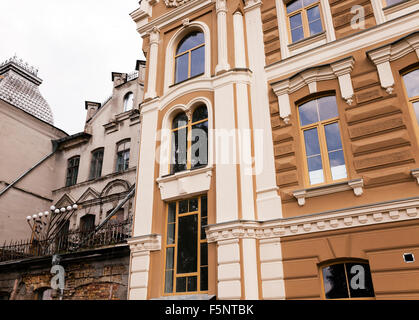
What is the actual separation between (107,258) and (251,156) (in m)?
6.98

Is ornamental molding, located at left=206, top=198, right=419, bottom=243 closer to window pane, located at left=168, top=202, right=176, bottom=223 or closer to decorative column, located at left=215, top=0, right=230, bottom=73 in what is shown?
window pane, located at left=168, top=202, right=176, bottom=223

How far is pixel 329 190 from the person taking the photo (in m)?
8.63

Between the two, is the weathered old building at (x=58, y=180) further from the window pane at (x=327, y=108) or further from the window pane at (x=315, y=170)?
the window pane at (x=327, y=108)

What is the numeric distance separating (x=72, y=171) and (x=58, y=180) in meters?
1.25

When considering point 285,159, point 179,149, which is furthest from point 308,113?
point 179,149

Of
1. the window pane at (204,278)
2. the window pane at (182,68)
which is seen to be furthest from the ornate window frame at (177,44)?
the window pane at (204,278)

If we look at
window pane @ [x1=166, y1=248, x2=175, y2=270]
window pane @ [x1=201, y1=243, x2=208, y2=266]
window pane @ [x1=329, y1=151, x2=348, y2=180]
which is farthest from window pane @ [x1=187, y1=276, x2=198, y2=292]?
window pane @ [x1=329, y1=151, x2=348, y2=180]

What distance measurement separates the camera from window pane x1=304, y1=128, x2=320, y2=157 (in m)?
9.46

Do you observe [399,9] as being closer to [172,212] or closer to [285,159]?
[285,159]

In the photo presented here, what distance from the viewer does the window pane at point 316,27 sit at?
10.6 meters

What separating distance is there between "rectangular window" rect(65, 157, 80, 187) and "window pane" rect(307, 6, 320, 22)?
17941mm

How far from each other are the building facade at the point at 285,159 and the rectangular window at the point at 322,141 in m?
0.03

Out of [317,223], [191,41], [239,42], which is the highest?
[191,41]
